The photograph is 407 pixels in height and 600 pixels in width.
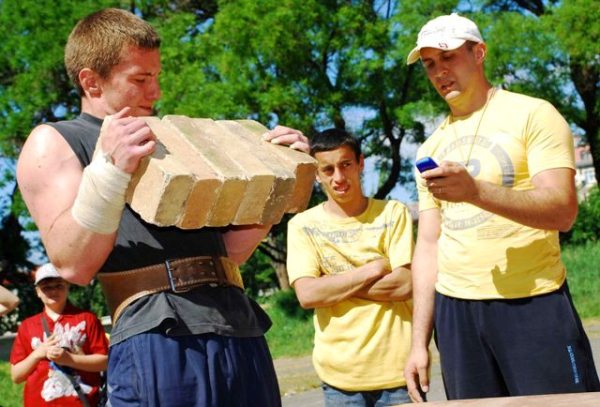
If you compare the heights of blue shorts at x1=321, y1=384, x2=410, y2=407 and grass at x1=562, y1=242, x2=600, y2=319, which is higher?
blue shorts at x1=321, y1=384, x2=410, y2=407

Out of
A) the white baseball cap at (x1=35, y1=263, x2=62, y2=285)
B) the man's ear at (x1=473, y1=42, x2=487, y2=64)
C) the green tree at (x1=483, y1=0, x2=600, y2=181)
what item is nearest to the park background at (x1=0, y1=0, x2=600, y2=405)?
the green tree at (x1=483, y1=0, x2=600, y2=181)

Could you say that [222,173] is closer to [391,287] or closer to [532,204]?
[532,204]

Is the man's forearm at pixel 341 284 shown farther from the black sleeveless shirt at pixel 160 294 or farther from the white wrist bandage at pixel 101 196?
the white wrist bandage at pixel 101 196

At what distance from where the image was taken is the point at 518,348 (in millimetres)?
3672

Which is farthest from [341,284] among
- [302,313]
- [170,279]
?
[302,313]

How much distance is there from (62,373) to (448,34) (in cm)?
339

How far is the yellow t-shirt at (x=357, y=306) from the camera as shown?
4645 millimetres

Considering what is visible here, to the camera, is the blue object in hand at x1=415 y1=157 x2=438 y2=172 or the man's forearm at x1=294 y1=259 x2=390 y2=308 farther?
the man's forearm at x1=294 y1=259 x2=390 y2=308

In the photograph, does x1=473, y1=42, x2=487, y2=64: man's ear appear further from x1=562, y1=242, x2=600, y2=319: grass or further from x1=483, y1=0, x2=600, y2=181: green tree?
x1=483, y1=0, x2=600, y2=181: green tree

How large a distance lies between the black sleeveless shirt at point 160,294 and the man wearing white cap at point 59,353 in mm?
3115

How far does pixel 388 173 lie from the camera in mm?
27984

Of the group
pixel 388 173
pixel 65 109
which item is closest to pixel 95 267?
pixel 388 173

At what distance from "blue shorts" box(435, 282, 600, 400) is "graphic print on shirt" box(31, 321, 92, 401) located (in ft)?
9.63

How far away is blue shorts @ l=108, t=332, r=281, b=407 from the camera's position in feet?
8.95
